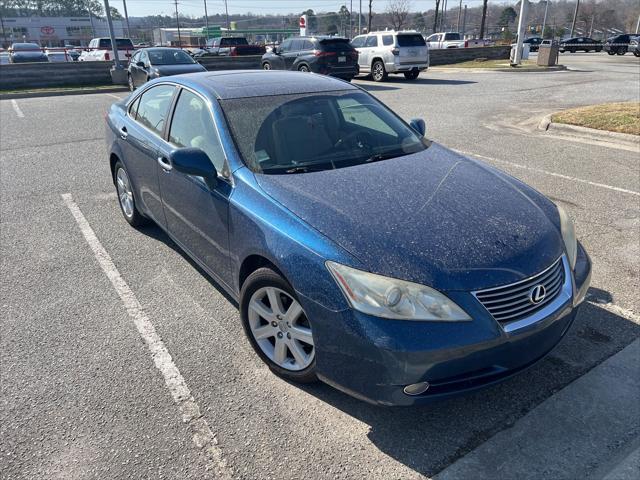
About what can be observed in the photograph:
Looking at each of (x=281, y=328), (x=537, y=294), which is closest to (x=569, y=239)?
(x=537, y=294)

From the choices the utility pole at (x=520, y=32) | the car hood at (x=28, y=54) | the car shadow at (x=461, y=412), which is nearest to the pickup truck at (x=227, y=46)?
the car hood at (x=28, y=54)

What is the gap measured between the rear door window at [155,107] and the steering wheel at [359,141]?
1.50 meters

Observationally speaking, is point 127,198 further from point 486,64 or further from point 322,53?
point 486,64

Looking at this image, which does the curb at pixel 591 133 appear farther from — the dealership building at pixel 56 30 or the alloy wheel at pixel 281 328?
the dealership building at pixel 56 30

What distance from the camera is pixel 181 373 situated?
2945mm

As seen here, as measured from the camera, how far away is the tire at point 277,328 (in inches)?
104

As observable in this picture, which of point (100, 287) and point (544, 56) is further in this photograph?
point (544, 56)

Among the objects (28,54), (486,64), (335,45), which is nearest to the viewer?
(335,45)

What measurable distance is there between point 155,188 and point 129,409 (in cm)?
199

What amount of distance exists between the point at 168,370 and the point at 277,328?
29.8 inches

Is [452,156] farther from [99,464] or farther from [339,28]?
[339,28]

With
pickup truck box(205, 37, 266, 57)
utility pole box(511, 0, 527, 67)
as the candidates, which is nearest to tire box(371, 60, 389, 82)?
utility pole box(511, 0, 527, 67)

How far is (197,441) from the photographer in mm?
2449

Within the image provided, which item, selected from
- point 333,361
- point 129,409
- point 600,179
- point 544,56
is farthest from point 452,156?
point 544,56
